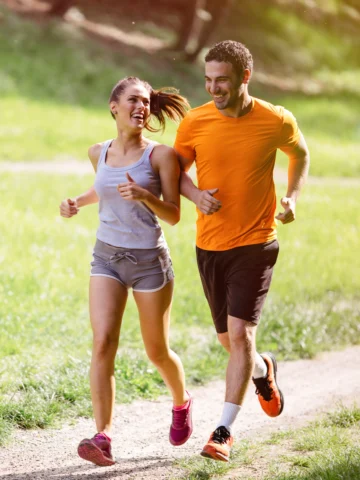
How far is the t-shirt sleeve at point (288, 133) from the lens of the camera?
16.7ft

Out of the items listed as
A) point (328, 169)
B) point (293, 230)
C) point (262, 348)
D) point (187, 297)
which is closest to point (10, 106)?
point (328, 169)

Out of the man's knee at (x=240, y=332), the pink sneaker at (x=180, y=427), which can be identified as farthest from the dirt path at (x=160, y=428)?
the man's knee at (x=240, y=332)

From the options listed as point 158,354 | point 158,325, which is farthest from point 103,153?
point 158,354

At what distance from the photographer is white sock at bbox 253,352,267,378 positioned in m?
5.57

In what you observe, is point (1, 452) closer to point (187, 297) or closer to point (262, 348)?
point (262, 348)

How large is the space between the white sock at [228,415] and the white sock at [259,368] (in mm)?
792

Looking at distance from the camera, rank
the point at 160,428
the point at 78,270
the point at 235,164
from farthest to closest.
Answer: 1. the point at 78,270
2. the point at 160,428
3. the point at 235,164

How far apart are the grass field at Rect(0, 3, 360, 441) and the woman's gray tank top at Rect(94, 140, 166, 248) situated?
1563mm

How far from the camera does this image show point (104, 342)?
186 inches

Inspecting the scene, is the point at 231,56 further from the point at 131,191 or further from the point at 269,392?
the point at 269,392

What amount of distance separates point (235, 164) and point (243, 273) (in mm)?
586

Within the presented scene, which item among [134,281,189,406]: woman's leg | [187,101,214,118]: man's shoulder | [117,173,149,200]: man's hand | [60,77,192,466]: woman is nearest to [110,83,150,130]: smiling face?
[60,77,192,466]: woman

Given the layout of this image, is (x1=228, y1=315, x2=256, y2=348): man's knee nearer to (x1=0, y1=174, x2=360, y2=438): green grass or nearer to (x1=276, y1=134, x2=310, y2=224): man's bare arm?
(x1=276, y1=134, x2=310, y2=224): man's bare arm

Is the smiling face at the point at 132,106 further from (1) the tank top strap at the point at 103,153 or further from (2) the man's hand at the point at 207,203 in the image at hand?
(2) the man's hand at the point at 207,203
